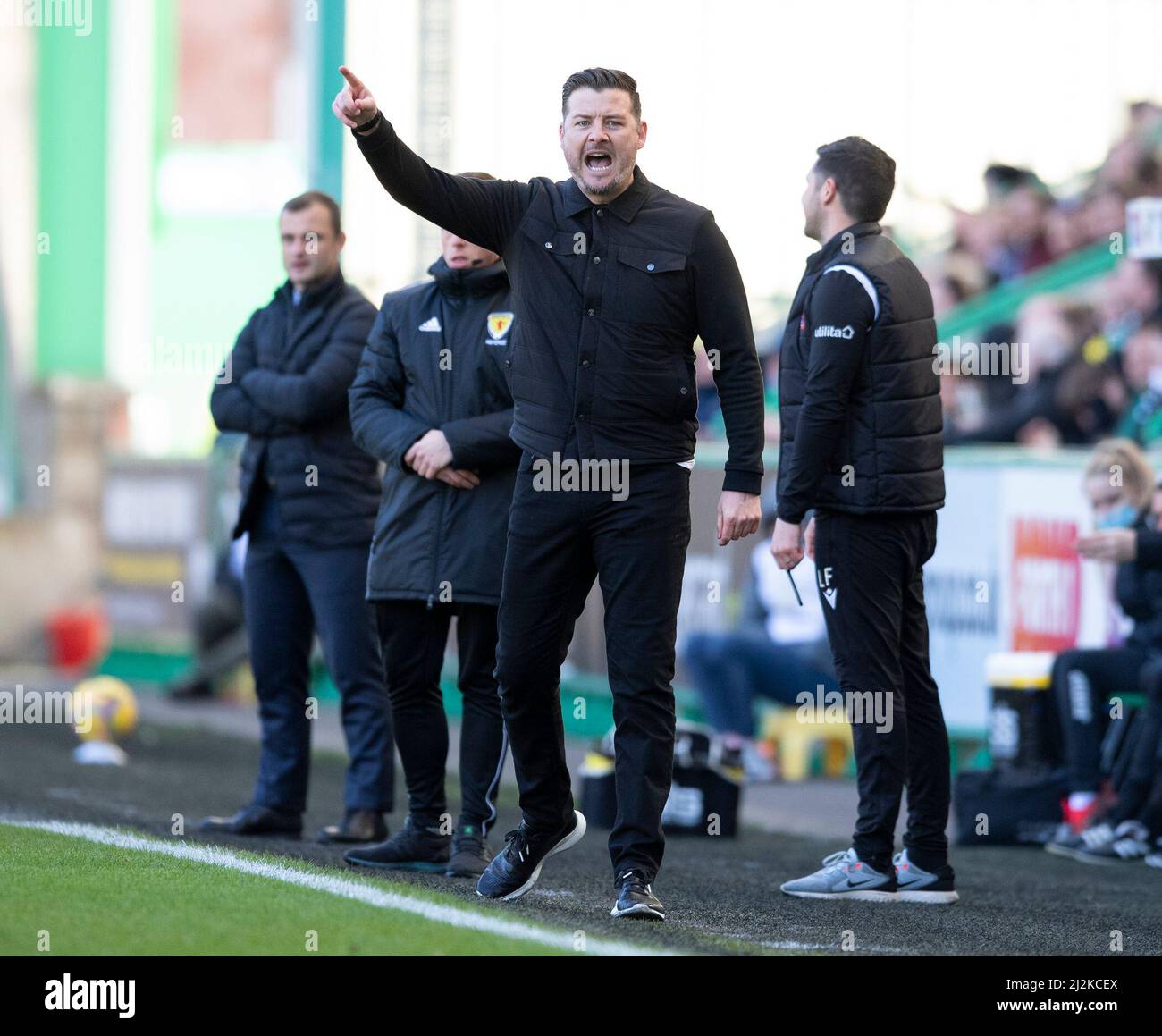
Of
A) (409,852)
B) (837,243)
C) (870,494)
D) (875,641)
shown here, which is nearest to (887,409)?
(870,494)

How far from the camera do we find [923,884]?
676 cm

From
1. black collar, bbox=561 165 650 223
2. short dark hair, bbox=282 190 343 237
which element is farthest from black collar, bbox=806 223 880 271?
short dark hair, bbox=282 190 343 237

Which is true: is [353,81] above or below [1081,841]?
above

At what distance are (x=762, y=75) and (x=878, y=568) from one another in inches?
452

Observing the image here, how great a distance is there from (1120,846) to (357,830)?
10.2ft

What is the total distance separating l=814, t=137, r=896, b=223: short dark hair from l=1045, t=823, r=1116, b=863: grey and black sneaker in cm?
310

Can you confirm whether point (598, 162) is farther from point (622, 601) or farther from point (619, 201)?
point (622, 601)

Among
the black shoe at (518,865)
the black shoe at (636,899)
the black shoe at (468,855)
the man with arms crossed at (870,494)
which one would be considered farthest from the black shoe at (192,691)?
the black shoe at (636,899)

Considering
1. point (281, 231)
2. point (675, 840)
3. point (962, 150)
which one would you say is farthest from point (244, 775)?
point (962, 150)

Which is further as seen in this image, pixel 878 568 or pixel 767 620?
pixel 767 620

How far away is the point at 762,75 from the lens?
688 inches

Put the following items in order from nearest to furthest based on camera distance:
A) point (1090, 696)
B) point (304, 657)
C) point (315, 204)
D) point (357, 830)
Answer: point (357, 830) → point (315, 204) → point (304, 657) → point (1090, 696)

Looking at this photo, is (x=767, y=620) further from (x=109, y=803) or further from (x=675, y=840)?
(x=109, y=803)

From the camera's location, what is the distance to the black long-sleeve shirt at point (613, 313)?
5.72m
